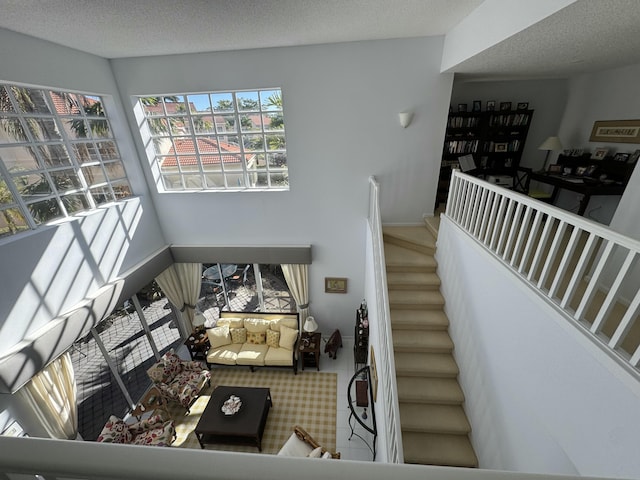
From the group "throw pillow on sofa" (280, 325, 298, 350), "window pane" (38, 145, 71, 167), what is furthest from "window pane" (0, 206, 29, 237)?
"throw pillow on sofa" (280, 325, 298, 350)

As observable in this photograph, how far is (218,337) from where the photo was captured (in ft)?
17.2

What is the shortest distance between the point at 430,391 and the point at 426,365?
27 cm

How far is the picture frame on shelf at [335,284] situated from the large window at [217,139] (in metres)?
1.98

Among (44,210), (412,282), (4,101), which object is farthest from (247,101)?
(412,282)

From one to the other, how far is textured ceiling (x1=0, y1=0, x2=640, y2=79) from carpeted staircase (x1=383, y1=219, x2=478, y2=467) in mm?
2480

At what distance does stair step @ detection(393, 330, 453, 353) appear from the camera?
10.6ft

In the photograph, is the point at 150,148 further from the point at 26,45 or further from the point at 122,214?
the point at 26,45

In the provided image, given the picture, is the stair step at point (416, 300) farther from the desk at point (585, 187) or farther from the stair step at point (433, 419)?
the desk at point (585, 187)

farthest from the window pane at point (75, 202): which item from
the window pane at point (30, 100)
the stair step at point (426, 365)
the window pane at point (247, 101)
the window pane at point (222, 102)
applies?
the stair step at point (426, 365)

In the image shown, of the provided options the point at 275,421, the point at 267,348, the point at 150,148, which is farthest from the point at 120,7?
the point at 275,421

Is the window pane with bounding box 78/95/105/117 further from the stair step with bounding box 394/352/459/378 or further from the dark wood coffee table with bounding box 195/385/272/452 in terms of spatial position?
the stair step with bounding box 394/352/459/378

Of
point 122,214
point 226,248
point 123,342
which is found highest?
point 122,214

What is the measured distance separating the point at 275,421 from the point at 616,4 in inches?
222

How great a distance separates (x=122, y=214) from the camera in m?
4.23
